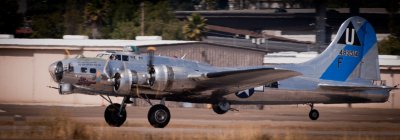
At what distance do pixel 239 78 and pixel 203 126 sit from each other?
341cm

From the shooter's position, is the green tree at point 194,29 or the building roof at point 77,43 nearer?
the building roof at point 77,43

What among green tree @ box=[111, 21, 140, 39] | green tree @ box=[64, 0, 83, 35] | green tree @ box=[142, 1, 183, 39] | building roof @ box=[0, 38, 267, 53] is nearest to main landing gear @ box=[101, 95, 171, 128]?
building roof @ box=[0, 38, 267, 53]

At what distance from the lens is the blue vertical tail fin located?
38.2m

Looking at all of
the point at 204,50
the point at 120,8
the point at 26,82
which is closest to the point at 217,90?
the point at 204,50

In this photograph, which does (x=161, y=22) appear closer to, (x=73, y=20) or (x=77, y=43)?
(x=73, y=20)

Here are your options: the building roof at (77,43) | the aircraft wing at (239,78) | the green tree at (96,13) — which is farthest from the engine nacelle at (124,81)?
the green tree at (96,13)

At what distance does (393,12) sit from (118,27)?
3228 centimetres

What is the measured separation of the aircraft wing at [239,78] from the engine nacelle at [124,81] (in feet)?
8.42

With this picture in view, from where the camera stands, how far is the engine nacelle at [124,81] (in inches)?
1222

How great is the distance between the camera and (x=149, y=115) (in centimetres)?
3167

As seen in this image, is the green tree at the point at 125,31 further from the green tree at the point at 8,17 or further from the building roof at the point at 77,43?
the building roof at the point at 77,43

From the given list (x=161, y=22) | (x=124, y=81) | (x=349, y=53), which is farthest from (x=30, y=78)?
(x=161, y=22)

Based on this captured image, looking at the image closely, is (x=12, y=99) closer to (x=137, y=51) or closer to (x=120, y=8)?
(x=137, y=51)

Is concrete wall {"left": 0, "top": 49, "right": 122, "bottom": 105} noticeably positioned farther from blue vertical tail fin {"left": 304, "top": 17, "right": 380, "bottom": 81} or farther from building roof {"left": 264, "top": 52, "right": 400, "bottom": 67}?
blue vertical tail fin {"left": 304, "top": 17, "right": 380, "bottom": 81}
